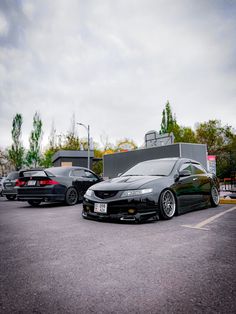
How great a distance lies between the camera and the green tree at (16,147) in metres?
41.5

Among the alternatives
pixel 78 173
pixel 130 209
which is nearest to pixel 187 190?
pixel 130 209

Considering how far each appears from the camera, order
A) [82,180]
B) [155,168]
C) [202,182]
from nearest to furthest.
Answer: [155,168] < [202,182] < [82,180]

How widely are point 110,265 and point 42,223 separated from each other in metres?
2.80

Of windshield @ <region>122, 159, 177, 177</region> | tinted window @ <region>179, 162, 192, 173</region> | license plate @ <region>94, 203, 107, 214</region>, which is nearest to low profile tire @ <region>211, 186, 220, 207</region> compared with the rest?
tinted window @ <region>179, 162, 192, 173</region>

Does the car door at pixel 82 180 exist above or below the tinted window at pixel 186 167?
below

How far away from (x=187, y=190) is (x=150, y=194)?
4.94 feet

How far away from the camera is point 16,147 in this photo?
42.3 m

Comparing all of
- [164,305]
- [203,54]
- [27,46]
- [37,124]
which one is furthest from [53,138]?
[164,305]

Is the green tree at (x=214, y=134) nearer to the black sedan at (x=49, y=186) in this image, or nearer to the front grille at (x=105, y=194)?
the black sedan at (x=49, y=186)

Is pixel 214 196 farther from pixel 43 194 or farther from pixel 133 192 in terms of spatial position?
pixel 43 194

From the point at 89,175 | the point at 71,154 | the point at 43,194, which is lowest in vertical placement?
the point at 43,194

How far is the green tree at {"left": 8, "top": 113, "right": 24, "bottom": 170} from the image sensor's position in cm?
4150

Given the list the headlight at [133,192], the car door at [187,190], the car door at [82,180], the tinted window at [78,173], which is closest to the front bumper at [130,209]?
the headlight at [133,192]

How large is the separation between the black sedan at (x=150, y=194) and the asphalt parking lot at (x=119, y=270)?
56 centimetres
